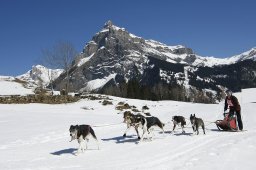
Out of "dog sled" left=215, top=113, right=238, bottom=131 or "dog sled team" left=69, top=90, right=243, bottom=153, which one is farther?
"dog sled" left=215, top=113, right=238, bottom=131

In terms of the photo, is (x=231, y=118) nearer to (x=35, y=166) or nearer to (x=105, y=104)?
(x=35, y=166)

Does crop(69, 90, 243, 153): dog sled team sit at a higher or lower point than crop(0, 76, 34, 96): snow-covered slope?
lower

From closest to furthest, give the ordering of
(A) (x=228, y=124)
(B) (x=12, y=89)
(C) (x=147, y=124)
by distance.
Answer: (C) (x=147, y=124), (A) (x=228, y=124), (B) (x=12, y=89)

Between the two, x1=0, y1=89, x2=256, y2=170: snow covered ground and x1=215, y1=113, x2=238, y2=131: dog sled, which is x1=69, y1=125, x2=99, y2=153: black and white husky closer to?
x1=0, y1=89, x2=256, y2=170: snow covered ground

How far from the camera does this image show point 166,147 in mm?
14219

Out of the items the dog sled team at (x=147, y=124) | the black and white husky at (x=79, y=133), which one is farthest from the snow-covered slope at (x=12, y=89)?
the black and white husky at (x=79, y=133)

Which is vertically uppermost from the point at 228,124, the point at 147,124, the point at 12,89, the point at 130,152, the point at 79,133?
the point at 12,89

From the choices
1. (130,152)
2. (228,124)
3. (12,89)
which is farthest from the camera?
(12,89)

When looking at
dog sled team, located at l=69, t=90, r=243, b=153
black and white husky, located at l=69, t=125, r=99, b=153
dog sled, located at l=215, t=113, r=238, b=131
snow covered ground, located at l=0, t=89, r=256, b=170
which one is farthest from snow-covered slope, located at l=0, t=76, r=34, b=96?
black and white husky, located at l=69, t=125, r=99, b=153

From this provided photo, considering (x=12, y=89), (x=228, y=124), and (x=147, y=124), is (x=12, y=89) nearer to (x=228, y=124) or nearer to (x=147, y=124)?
(x=147, y=124)

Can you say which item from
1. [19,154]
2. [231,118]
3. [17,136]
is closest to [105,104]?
[17,136]

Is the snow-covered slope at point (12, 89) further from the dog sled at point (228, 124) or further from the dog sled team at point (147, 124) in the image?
the dog sled at point (228, 124)

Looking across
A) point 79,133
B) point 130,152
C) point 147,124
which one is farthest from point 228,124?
point 79,133

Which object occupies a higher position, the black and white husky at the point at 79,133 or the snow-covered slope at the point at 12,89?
the snow-covered slope at the point at 12,89
